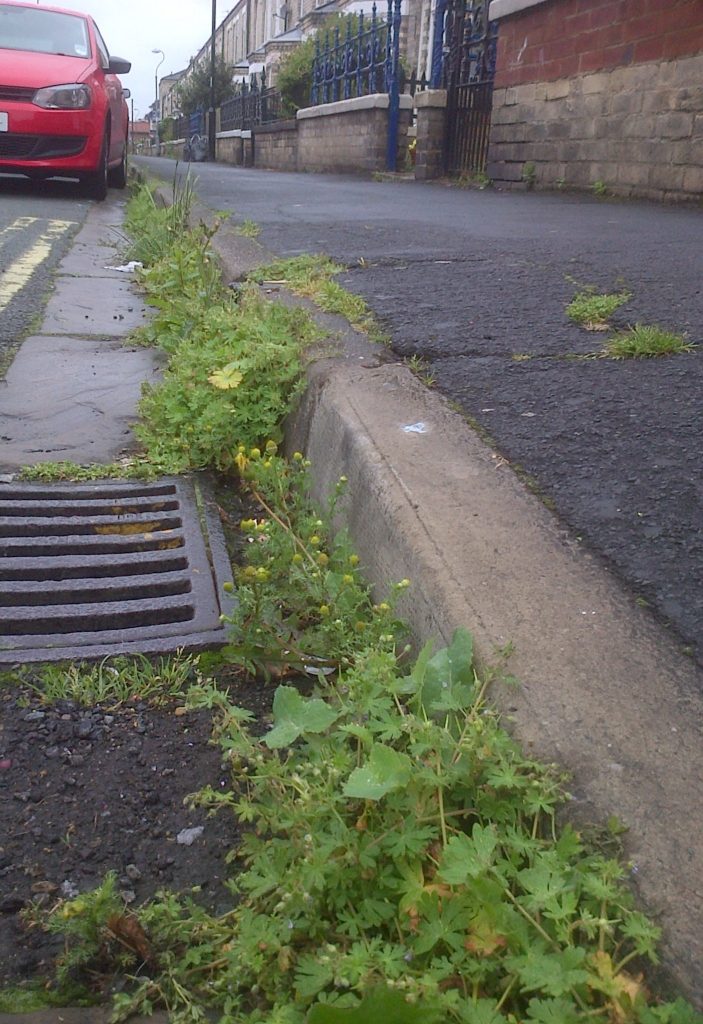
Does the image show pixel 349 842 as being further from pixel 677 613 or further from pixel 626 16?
pixel 626 16

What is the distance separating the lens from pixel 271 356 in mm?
2396

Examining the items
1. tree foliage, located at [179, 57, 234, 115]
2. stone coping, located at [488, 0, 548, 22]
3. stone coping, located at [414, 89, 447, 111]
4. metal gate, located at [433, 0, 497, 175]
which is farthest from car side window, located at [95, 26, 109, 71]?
tree foliage, located at [179, 57, 234, 115]

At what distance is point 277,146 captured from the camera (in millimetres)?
21719

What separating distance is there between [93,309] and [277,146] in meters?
19.2

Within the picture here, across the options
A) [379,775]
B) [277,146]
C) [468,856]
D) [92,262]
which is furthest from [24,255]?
[277,146]

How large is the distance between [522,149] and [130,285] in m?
5.94

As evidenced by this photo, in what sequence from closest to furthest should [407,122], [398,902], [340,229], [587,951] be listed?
[587,951], [398,902], [340,229], [407,122]

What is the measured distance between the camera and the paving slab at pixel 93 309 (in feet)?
12.3

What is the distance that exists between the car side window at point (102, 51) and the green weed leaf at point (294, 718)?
27.4 feet

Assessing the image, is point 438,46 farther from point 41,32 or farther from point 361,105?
point 41,32

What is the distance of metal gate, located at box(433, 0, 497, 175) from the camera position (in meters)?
10.9

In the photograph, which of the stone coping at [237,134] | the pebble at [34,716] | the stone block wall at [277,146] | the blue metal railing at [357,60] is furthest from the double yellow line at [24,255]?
the stone coping at [237,134]

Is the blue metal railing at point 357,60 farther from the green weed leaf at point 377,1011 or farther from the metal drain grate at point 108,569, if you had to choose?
the green weed leaf at point 377,1011

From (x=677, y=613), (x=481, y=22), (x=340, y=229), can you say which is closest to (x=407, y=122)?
(x=481, y=22)
